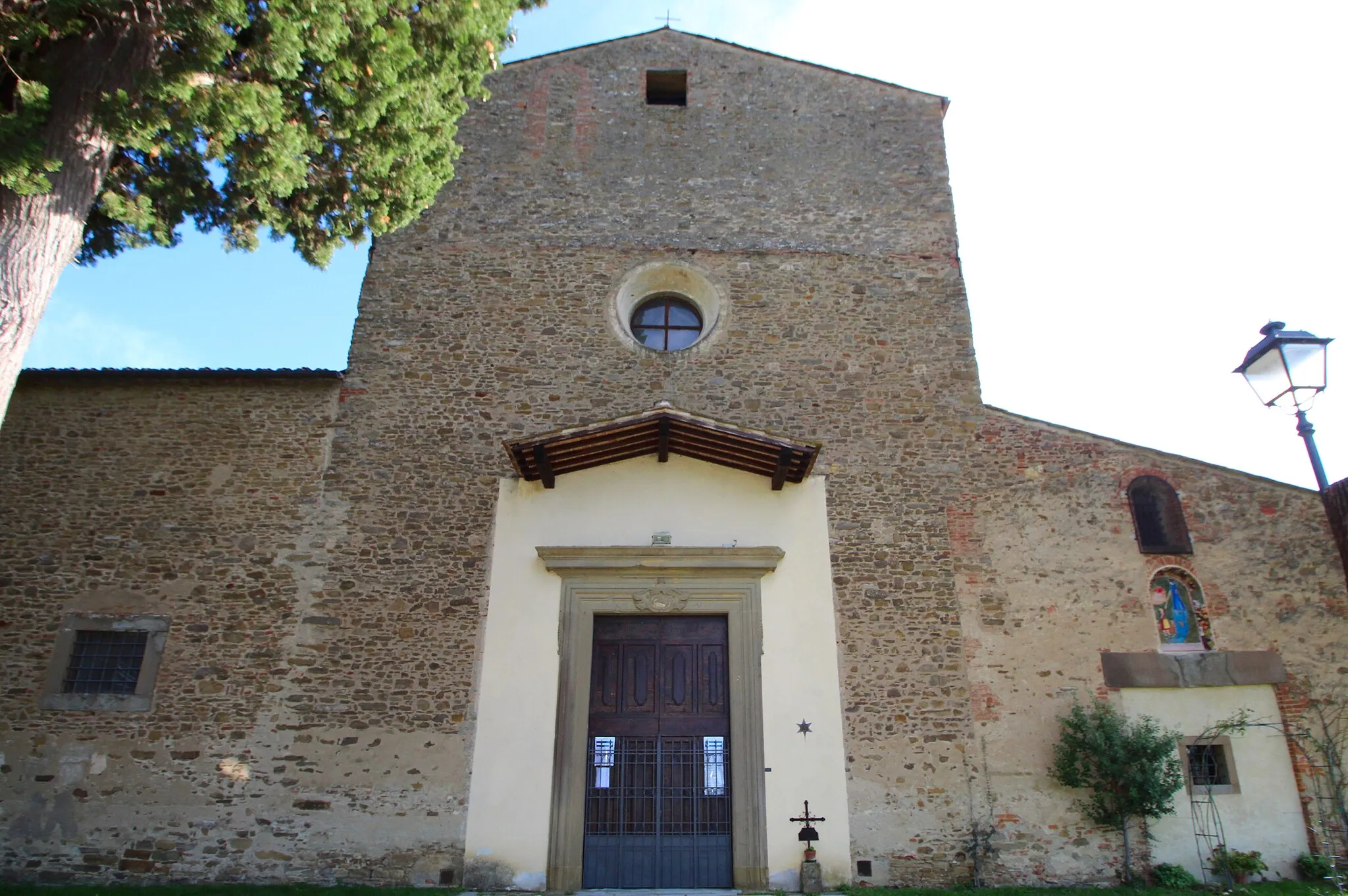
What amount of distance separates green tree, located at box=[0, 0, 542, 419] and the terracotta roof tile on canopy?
265 centimetres

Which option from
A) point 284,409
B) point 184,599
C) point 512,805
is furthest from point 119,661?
point 512,805

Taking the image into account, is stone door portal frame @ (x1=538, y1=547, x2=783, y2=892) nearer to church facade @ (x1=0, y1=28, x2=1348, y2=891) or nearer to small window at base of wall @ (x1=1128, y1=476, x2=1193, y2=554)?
church facade @ (x1=0, y1=28, x2=1348, y2=891)

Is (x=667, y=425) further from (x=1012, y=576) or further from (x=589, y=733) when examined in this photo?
(x=1012, y=576)

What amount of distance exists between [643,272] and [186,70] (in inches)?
216

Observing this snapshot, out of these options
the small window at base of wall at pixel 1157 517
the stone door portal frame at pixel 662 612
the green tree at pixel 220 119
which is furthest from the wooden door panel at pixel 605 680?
the small window at base of wall at pixel 1157 517

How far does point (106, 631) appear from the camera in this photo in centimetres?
877

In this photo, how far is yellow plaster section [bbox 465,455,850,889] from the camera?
8.16 m

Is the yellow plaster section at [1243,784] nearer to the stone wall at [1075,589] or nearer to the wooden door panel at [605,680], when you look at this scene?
the stone wall at [1075,589]

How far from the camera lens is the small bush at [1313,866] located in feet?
25.7

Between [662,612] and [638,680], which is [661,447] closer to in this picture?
[662,612]

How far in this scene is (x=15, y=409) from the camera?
31.8 feet

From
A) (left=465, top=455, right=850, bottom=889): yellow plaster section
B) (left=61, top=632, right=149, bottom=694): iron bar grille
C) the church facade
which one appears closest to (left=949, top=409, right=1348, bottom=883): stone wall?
the church facade

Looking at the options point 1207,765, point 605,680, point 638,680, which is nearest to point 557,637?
point 605,680

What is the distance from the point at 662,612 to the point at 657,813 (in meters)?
1.90
